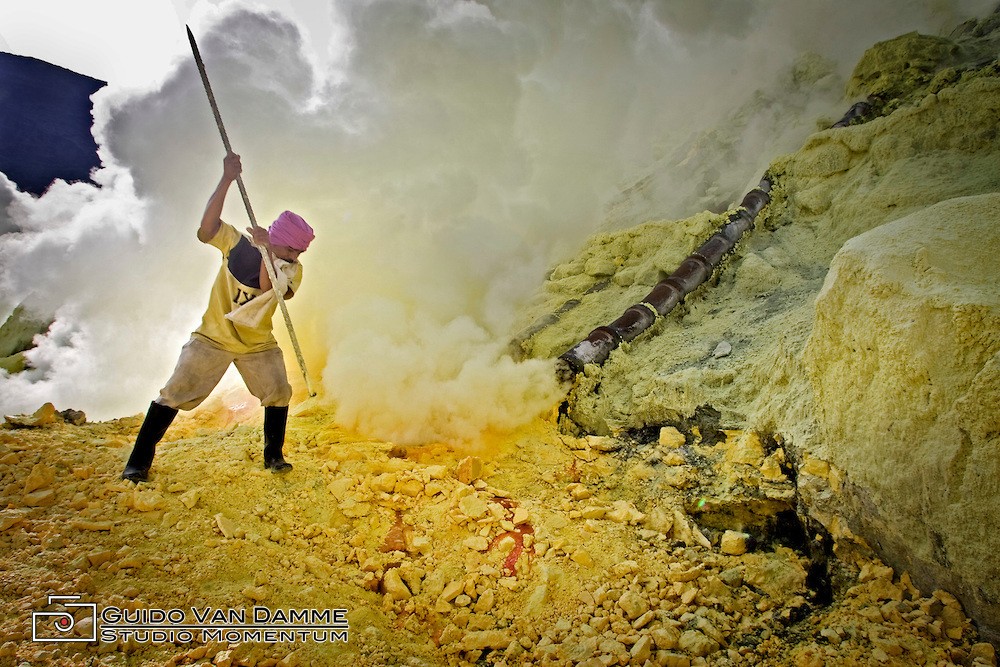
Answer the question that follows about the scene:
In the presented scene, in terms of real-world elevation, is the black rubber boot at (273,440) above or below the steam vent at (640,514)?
above

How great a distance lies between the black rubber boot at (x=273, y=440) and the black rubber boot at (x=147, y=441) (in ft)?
2.14

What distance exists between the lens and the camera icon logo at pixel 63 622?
1.89 metres

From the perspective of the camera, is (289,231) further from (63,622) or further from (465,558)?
(465,558)

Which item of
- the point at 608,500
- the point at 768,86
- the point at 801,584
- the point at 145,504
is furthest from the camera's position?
the point at 768,86

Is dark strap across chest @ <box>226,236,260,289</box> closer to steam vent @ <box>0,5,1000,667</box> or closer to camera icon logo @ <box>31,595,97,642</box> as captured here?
steam vent @ <box>0,5,1000,667</box>

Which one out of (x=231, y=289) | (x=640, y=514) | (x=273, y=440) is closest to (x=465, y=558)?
(x=640, y=514)

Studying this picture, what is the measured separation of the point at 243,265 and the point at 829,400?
167 inches

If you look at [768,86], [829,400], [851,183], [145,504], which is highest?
[768,86]

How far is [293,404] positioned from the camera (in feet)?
19.0

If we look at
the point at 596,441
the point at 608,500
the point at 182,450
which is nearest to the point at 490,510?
the point at 608,500

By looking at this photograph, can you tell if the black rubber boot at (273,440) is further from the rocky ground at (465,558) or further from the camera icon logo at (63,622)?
the camera icon logo at (63,622)

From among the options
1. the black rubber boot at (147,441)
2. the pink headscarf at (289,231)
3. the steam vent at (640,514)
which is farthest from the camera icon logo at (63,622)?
the pink headscarf at (289,231)

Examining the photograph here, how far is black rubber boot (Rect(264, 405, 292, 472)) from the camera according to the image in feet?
11.7

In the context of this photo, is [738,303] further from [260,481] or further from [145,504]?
[145,504]
